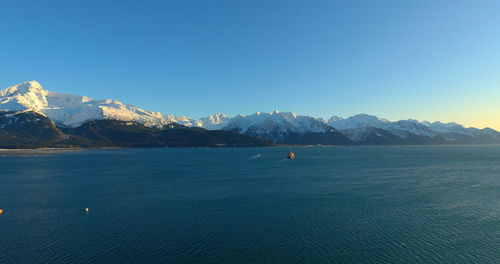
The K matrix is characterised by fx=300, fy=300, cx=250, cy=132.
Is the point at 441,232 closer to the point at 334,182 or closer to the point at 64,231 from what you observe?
the point at 334,182

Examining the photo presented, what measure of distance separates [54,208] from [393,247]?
89347 millimetres

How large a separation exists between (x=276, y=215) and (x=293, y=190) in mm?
37467

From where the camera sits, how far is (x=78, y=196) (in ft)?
345

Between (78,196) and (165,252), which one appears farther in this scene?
(78,196)

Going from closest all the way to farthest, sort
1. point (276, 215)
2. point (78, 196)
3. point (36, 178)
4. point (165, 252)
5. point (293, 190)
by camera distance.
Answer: point (165, 252), point (276, 215), point (78, 196), point (293, 190), point (36, 178)

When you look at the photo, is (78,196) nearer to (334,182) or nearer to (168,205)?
(168,205)

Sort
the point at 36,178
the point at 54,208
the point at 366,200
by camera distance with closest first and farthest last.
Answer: the point at 54,208 < the point at 366,200 < the point at 36,178

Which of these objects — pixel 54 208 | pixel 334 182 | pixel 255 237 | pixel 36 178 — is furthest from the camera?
pixel 36 178

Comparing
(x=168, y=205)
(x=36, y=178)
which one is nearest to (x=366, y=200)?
(x=168, y=205)

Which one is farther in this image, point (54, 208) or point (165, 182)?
point (165, 182)

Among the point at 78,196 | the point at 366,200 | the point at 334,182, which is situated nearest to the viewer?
the point at 366,200

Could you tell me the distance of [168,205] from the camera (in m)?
90.4

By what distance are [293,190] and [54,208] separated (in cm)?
7848

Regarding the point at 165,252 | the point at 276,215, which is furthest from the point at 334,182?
the point at 165,252
